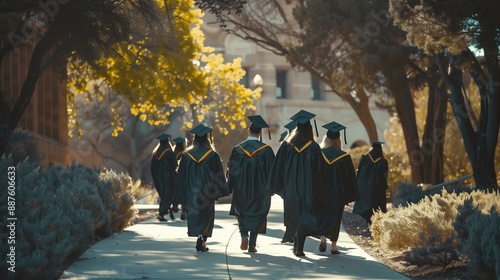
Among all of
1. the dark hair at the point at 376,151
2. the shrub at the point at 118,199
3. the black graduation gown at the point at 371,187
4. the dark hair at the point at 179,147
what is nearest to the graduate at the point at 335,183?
the shrub at the point at 118,199

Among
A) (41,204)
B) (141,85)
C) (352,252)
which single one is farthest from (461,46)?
(141,85)

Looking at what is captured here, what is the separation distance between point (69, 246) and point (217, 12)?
7.28m

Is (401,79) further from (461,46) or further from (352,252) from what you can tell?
(352,252)

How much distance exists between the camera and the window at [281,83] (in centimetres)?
6322

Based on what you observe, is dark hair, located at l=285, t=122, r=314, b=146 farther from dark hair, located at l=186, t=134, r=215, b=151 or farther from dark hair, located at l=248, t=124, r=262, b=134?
dark hair, located at l=186, t=134, r=215, b=151

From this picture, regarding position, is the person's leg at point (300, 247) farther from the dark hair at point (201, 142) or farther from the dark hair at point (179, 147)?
the dark hair at point (179, 147)

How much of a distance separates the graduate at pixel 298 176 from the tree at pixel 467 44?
300 centimetres

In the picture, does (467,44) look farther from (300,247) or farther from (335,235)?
(300,247)

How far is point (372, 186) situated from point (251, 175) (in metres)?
5.49

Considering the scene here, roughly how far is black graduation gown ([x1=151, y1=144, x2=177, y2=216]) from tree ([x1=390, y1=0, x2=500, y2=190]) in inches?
252

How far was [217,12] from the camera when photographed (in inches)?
691

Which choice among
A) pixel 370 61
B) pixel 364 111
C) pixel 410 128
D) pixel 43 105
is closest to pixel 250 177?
pixel 370 61

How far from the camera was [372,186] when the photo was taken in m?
20.1

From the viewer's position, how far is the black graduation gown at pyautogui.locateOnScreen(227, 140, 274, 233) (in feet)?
49.5
